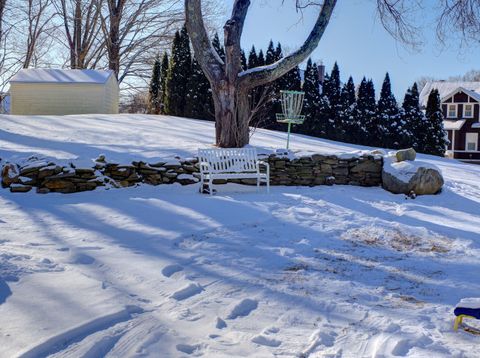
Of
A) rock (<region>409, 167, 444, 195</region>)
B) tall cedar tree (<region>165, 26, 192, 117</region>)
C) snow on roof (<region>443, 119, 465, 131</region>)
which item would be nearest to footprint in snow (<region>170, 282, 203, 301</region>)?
rock (<region>409, 167, 444, 195</region>)

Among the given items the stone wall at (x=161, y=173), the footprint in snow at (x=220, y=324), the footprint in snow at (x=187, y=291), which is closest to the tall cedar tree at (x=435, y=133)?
the stone wall at (x=161, y=173)

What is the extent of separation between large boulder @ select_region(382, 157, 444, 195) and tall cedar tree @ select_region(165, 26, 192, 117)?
1473cm

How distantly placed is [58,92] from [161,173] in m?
13.0

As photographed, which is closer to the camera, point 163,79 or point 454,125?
point 163,79

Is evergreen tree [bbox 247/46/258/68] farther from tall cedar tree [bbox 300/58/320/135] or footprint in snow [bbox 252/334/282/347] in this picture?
footprint in snow [bbox 252/334/282/347]

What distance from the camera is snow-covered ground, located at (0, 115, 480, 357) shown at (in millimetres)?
2262

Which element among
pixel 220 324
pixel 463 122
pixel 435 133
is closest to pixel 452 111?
pixel 463 122

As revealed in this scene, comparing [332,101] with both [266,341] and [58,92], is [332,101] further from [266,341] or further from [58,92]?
[266,341]

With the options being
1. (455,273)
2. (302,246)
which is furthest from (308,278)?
(455,273)

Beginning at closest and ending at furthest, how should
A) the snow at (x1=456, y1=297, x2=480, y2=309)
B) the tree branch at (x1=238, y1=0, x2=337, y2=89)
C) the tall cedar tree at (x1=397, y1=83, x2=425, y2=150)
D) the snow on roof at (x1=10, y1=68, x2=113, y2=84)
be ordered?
the snow at (x1=456, y1=297, x2=480, y2=309) < the tree branch at (x1=238, y1=0, x2=337, y2=89) < the snow on roof at (x1=10, y1=68, x2=113, y2=84) < the tall cedar tree at (x1=397, y1=83, x2=425, y2=150)

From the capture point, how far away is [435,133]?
845 inches

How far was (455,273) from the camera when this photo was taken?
11.9 feet

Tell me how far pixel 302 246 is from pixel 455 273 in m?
1.34

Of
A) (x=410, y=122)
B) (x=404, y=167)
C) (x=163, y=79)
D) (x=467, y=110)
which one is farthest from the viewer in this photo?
(x=467, y=110)
